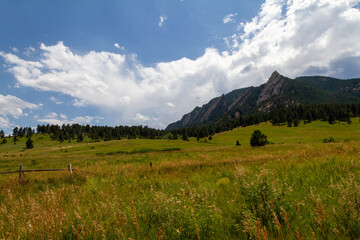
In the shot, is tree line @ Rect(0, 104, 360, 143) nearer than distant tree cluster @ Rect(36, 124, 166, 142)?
Yes

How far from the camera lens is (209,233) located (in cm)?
271

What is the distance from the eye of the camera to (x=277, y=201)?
305 centimetres

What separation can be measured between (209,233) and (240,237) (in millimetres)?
504

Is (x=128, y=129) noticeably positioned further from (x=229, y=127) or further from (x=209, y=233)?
(x=209, y=233)

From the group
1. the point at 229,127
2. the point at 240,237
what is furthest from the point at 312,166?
the point at 229,127

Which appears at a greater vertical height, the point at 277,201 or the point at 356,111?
the point at 356,111

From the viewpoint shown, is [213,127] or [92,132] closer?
[213,127]

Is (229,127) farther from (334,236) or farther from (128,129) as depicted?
(334,236)

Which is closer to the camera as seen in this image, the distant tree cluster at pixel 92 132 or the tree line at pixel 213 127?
the tree line at pixel 213 127

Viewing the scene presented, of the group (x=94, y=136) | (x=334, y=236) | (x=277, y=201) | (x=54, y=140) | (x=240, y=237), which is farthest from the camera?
(x=94, y=136)

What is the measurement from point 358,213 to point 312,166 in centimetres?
551

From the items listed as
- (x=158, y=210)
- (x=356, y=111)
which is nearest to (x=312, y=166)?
(x=158, y=210)

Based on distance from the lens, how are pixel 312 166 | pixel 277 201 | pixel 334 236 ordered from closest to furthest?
pixel 334 236 → pixel 277 201 → pixel 312 166

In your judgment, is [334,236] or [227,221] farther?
[227,221]
